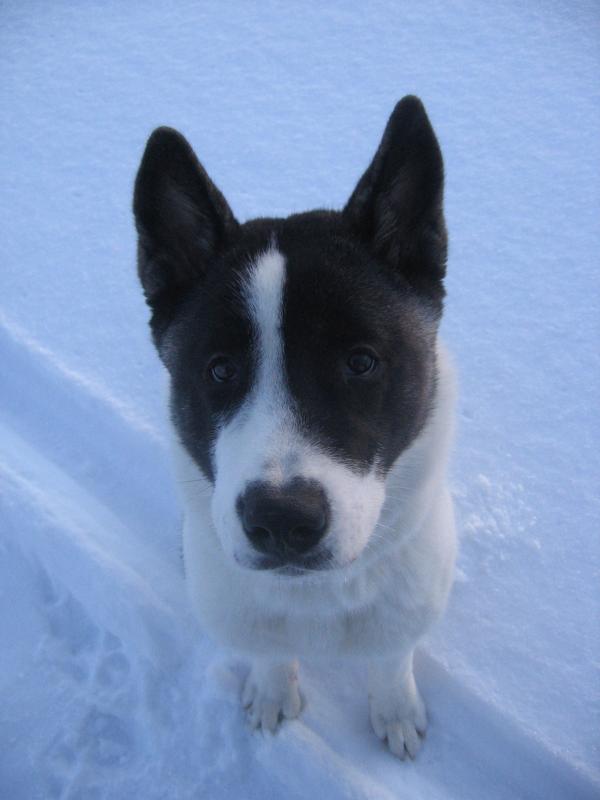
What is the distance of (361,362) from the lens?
1.62 m

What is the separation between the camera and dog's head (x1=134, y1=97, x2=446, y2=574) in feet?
4.74

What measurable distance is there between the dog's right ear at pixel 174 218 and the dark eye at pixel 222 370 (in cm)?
37

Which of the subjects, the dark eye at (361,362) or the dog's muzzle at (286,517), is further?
the dark eye at (361,362)

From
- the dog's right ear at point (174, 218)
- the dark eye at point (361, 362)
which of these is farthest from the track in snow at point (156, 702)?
the dark eye at point (361, 362)

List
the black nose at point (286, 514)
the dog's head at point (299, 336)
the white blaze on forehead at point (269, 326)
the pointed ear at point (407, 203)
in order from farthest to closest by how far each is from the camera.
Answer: the pointed ear at point (407, 203), the white blaze on forehead at point (269, 326), the dog's head at point (299, 336), the black nose at point (286, 514)

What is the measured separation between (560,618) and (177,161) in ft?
7.63

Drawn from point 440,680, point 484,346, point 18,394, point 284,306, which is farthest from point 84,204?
point 440,680

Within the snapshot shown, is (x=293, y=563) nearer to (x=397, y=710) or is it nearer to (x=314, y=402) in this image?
(x=314, y=402)

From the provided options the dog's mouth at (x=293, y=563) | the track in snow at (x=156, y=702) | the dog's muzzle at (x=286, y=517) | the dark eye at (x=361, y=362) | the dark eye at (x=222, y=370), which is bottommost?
the track in snow at (x=156, y=702)

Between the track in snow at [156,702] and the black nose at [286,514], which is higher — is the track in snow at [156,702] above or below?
below

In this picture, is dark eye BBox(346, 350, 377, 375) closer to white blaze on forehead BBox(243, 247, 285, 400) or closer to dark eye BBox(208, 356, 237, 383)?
white blaze on forehead BBox(243, 247, 285, 400)

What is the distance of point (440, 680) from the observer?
2.43 meters

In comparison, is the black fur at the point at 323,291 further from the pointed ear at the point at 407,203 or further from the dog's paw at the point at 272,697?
the dog's paw at the point at 272,697

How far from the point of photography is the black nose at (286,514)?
4.41 feet
